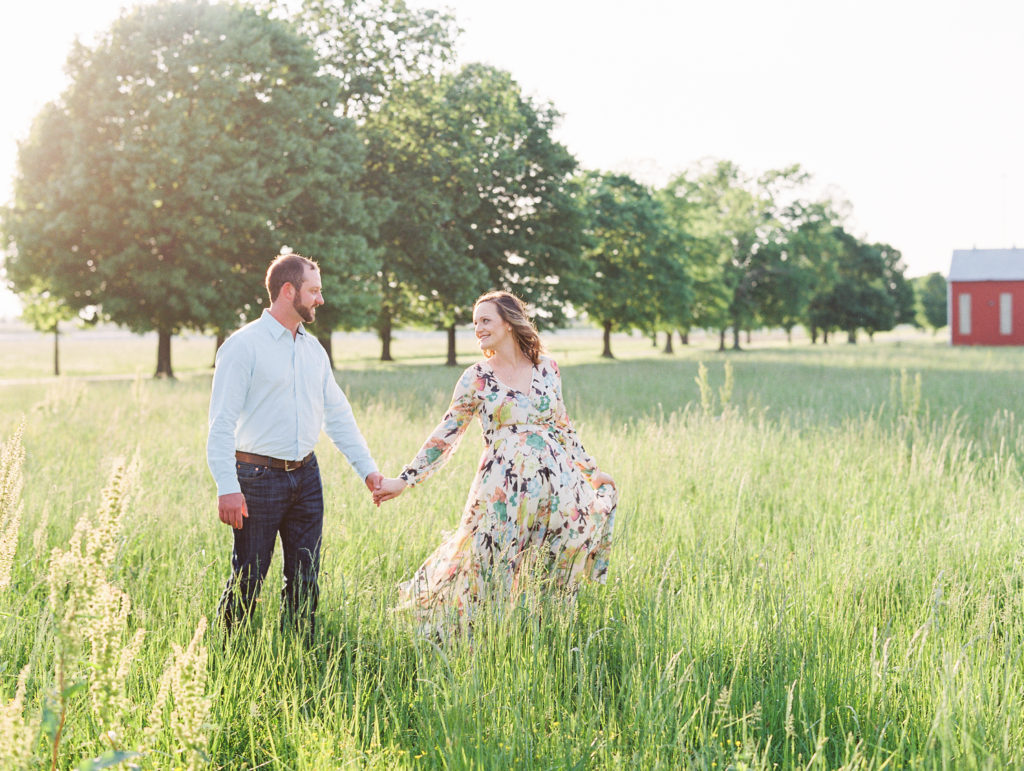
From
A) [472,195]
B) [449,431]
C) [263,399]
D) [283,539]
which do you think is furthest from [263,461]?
[472,195]

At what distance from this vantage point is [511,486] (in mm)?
4223

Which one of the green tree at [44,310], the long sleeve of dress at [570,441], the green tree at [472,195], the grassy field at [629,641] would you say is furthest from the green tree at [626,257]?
the long sleeve of dress at [570,441]

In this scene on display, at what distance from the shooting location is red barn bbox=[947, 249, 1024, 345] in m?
56.2

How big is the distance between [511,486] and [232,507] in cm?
143

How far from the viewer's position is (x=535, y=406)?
4.36 meters

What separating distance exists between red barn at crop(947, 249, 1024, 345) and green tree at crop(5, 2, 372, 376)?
49432 mm

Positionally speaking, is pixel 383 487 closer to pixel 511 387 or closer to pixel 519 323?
pixel 511 387

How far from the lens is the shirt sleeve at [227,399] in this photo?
12.1ft

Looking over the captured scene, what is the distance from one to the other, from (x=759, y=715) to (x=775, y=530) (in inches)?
123

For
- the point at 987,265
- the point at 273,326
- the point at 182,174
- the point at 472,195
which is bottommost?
the point at 273,326

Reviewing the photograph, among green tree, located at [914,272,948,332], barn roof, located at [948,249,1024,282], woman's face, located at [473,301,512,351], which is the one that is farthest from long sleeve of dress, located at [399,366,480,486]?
green tree, located at [914,272,948,332]

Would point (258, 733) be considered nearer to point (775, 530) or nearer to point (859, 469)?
point (775, 530)

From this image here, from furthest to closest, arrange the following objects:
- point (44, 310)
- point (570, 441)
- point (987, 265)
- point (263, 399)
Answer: point (987, 265)
point (44, 310)
point (570, 441)
point (263, 399)

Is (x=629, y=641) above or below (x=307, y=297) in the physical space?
below
